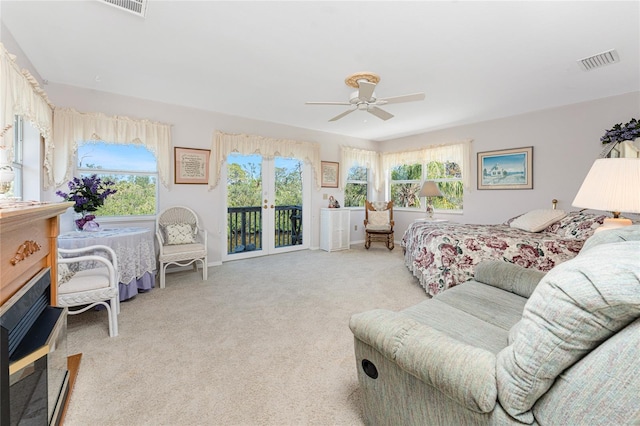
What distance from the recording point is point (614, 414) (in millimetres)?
646

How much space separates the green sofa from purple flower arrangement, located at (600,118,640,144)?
3.27 m

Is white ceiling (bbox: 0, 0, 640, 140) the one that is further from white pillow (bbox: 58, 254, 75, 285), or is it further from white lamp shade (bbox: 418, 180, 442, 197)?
white pillow (bbox: 58, 254, 75, 285)

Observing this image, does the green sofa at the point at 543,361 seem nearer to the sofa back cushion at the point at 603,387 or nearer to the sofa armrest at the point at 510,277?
the sofa back cushion at the point at 603,387

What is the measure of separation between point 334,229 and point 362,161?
1.75 m

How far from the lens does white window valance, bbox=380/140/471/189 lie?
16.3 feet

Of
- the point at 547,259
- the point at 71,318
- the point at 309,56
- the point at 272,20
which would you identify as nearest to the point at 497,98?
the point at 547,259

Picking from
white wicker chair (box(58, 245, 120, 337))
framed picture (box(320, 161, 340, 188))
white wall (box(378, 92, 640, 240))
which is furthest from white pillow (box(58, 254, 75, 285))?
white wall (box(378, 92, 640, 240))

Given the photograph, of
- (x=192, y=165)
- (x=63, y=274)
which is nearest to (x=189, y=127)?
(x=192, y=165)

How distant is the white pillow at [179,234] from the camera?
3.65 meters

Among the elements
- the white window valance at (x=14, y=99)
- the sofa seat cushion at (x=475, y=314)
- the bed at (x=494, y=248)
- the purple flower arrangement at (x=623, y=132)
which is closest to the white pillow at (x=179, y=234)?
the white window valance at (x=14, y=99)

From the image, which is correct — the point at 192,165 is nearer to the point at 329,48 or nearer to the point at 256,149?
the point at 256,149

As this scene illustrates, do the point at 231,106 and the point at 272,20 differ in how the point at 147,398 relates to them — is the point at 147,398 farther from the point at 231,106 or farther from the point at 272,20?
the point at 231,106

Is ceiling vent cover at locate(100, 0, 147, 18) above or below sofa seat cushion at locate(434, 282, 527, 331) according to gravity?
above

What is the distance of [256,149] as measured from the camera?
4715 mm
